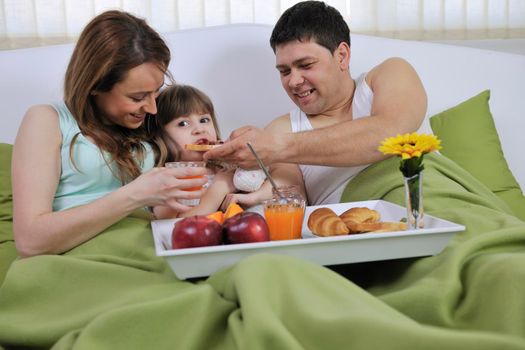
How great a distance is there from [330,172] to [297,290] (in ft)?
3.46

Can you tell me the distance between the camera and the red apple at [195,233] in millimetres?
1355

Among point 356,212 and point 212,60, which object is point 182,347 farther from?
point 212,60

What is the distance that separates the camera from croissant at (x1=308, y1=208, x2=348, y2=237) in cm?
145

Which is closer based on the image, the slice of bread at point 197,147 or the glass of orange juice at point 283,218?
the glass of orange juice at point 283,218

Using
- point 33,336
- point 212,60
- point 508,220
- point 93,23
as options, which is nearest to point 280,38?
point 212,60

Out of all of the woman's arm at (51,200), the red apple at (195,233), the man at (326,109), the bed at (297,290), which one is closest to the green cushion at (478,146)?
the bed at (297,290)

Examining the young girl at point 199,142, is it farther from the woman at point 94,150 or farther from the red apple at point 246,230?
the red apple at point 246,230

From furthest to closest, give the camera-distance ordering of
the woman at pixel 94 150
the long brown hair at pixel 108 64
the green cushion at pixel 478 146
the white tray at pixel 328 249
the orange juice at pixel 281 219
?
the green cushion at pixel 478 146
the long brown hair at pixel 108 64
the woman at pixel 94 150
the orange juice at pixel 281 219
the white tray at pixel 328 249

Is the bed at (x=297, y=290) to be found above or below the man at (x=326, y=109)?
below

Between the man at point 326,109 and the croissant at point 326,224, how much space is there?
38cm

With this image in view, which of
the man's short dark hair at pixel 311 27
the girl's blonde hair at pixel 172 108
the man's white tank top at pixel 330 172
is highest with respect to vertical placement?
the man's short dark hair at pixel 311 27

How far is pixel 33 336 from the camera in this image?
1256 millimetres

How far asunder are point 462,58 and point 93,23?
142 cm

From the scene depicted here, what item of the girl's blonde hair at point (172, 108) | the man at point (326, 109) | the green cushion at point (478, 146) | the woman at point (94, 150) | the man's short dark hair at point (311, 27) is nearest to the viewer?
the woman at point (94, 150)
